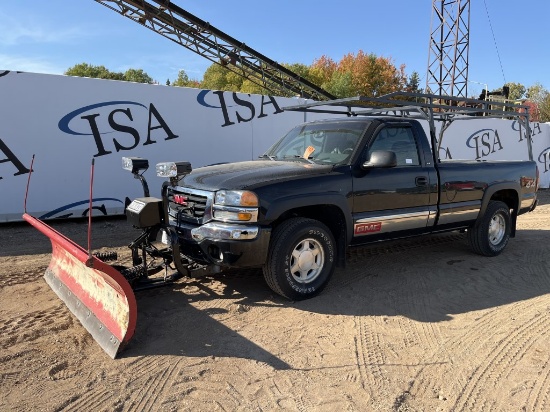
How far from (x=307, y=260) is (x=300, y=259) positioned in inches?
3.7

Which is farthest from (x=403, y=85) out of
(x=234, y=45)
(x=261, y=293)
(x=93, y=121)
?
(x=261, y=293)

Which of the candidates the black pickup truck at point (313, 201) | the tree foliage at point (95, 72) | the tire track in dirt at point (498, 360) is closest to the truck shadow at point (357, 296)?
the black pickup truck at point (313, 201)

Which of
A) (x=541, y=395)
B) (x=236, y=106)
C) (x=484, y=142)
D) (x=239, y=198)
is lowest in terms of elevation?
(x=541, y=395)

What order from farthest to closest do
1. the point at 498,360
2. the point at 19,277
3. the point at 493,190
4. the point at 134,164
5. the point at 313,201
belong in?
the point at 493,190
the point at 19,277
the point at 313,201
the point at 134,164
the point at 498,360

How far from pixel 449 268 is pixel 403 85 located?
46.7 metres

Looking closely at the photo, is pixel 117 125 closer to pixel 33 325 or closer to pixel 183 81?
pixel 33 325

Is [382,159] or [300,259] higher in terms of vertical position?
[382,159]

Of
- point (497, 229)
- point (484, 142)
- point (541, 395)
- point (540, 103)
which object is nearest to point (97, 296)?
point (541, 395)

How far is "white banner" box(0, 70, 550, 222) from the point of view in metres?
8.21

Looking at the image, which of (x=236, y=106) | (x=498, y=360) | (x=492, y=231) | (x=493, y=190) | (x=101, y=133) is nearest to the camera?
(x=498, y=360)

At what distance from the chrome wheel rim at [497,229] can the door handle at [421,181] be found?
6.02 ft

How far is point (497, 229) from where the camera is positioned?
663 centimetres

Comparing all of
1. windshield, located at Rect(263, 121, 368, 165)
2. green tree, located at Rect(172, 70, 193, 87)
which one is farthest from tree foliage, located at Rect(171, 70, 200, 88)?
windshield, located at Rect(263, 121, 368, 165)

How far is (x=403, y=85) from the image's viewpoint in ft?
160
